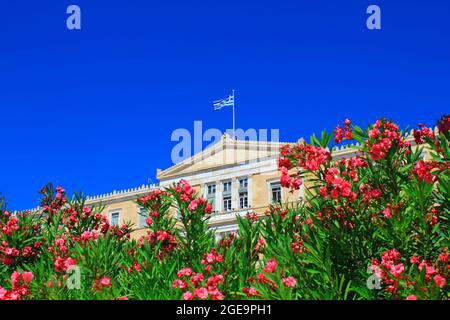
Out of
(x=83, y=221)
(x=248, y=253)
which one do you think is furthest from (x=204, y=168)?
(x=248, y=253)

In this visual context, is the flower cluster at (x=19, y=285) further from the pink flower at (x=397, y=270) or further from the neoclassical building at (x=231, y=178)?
the neoclassical building at (x=231, y=178)

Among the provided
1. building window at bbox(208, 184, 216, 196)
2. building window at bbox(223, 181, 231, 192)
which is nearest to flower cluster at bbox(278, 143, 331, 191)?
building window at bbox(223, 181, 231, 192)

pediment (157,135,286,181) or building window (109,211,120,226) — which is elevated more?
pediment (157,135,286,181)

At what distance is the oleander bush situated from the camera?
654 cm

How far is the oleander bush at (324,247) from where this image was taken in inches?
257

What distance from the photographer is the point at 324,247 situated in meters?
6.82

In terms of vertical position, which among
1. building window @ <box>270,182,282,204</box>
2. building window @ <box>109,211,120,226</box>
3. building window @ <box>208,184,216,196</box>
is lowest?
building window @ <box>109,211,120,226</box>

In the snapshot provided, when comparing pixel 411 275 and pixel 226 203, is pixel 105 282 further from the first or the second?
pixel 226 203

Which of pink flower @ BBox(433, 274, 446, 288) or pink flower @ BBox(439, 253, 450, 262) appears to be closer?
pink flower @ BBox(433, 274, 446, 288)

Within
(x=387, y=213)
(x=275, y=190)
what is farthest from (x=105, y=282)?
(x=275, y=190)

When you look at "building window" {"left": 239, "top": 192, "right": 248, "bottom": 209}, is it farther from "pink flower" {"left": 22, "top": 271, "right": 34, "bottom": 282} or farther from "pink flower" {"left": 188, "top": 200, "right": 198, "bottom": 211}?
"pink flower" {"left": 22, "top": 271, "right": 34, "bottom": 282}

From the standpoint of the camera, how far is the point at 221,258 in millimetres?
7676

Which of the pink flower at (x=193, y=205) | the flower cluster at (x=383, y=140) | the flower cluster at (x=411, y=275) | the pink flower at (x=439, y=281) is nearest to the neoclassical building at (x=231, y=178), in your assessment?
the pink flower at (x=193, y=205)
